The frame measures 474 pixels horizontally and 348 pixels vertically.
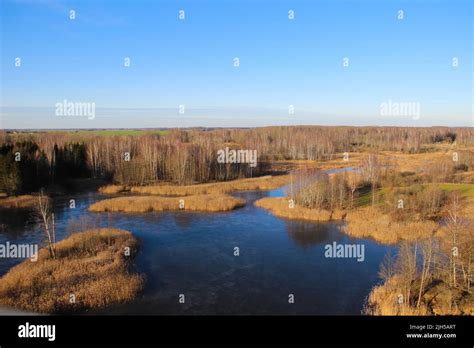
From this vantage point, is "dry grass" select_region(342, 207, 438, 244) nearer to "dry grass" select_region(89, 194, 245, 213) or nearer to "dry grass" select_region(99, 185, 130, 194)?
"dry grass" select_region(89, 194, 245, 213)

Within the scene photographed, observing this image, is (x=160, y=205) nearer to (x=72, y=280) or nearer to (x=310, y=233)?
(x=310, y=233)

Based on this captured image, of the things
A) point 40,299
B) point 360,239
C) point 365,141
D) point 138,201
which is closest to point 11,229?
point 138,201

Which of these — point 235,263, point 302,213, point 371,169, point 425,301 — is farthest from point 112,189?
point 425,301

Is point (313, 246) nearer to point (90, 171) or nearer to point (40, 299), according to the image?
point (40, 299)

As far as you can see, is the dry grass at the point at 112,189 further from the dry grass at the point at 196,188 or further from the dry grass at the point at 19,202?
the dry grass at the point at 19,202
